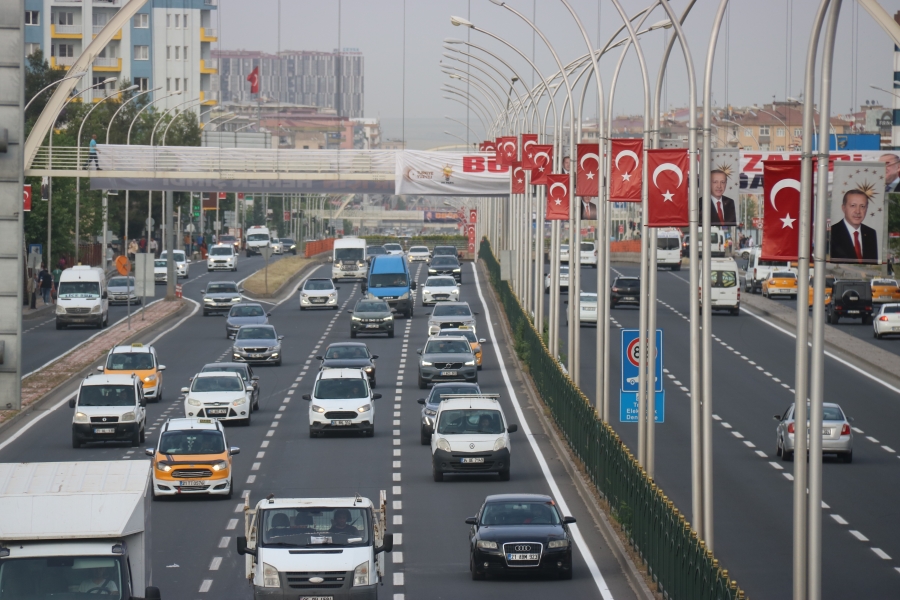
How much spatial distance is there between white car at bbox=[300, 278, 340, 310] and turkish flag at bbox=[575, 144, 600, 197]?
125 feet

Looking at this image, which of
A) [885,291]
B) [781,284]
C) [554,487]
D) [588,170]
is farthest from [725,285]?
[554,487]

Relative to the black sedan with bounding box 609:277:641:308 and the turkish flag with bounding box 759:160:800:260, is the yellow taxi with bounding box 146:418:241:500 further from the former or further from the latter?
the black sedan with bounding box 609:277:641:308

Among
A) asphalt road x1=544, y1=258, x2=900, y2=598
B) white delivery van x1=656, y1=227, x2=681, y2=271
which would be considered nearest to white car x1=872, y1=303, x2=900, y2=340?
asphalt road x1=544, y1=258, x2=900, y2=598

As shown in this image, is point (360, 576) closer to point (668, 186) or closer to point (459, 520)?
point (668, 186)

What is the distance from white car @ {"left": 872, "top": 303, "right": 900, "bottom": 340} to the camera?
195 feet

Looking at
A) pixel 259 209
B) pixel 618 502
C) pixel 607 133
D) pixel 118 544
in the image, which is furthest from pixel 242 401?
pixel 259 209

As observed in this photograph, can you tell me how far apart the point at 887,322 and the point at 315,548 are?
147 ft

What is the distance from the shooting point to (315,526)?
1925 cm

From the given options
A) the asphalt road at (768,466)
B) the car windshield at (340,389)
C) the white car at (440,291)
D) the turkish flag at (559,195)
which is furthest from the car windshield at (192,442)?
the white car at (440,291)

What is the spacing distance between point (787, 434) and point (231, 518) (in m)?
13.4

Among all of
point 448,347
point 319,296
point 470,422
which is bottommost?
point 470,422

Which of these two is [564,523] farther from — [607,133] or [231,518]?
[607,133]

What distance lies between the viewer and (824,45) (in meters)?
14.6

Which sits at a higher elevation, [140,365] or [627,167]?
[627,167]
